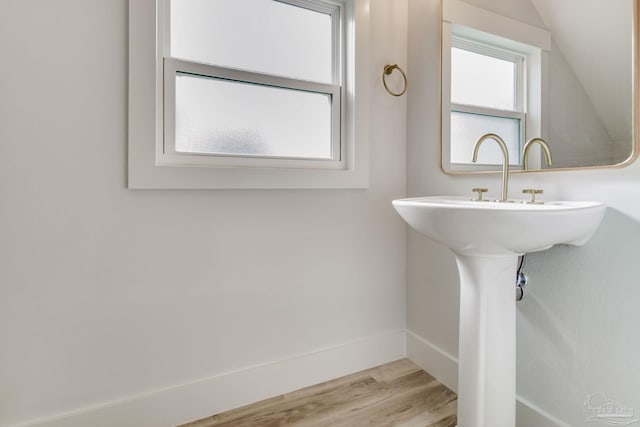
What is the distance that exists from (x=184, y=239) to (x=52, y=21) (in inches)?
33.0

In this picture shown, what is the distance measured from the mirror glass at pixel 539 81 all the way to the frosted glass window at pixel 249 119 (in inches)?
23.8

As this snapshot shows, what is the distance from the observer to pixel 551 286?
1.15 meters

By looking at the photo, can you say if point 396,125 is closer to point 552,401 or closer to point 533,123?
point 533,123

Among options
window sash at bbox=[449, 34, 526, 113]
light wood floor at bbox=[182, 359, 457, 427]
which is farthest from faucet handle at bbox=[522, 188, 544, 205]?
light wood floor at bbox=[182, 359, 457, 427]

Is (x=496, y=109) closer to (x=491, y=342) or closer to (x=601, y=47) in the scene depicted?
(x=601, y=47)

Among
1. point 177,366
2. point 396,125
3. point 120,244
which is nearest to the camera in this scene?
point 120,244

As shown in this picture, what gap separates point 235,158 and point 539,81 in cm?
120

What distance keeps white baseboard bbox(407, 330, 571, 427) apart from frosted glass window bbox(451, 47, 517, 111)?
3.70 ft

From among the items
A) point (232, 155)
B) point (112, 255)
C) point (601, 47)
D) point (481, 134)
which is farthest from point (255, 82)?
point (601, 47)

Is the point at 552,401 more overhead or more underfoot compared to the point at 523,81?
more underfoot

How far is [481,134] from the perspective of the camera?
1.43 m

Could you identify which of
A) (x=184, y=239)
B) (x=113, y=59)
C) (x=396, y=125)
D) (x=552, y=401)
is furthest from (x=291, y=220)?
(x=552, y=401)

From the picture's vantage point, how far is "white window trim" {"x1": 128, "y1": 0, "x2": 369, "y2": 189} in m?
1.18

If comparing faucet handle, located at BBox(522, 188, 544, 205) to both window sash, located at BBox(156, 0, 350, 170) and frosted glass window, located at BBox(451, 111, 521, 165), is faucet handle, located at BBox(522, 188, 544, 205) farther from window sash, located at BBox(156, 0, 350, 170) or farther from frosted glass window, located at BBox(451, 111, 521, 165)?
window sash, located at BBox(156, 0, 350, 170)
